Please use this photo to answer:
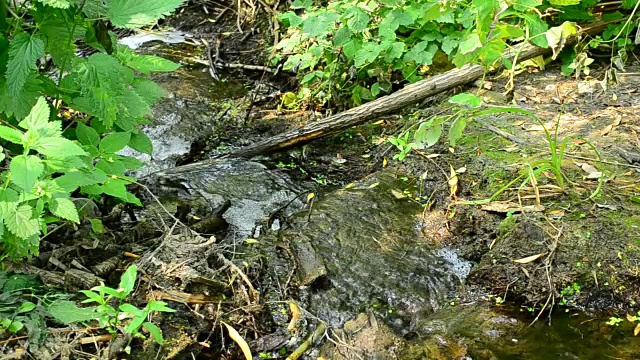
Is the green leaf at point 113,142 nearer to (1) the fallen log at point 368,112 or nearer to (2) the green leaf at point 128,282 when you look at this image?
(2) the green leaf at point 128,282

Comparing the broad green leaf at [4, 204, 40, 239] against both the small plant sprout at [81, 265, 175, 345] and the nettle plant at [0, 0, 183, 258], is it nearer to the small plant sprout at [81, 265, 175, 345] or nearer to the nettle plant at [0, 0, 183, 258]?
the nettle plant at [0, 0, 183, 258]

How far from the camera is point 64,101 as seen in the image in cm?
229

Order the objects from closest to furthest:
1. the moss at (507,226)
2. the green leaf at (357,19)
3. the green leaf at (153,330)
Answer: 1. the green leaf at (153,330)
2. the moss at (507,226)
3. the green leaf at (357,19)

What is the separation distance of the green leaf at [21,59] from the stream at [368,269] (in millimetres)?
1007

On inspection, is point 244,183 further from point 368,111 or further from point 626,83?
point 626,83

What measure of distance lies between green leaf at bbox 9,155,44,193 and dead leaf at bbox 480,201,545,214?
2.34 meters

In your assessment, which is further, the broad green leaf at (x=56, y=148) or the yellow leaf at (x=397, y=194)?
the yellow leaf at (x=397, y=194)

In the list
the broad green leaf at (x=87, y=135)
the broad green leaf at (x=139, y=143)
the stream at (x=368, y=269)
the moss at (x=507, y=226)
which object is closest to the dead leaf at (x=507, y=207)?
the moss at (x=507, y=226)

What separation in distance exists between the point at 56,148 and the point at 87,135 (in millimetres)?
605

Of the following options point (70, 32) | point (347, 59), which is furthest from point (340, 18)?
point (70, 32)

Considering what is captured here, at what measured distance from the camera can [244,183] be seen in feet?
12.5

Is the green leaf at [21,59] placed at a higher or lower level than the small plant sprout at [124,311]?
higher

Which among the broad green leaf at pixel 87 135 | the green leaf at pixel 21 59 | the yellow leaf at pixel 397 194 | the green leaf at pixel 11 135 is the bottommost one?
the yellow leaf at pixel 397 194

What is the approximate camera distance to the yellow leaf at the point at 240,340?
226 cm
